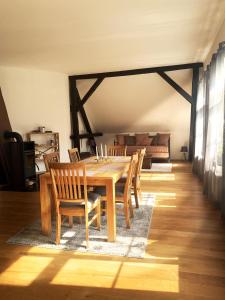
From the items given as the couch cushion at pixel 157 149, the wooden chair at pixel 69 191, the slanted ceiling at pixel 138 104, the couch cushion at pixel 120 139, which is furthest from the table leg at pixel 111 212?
the couch cushion at pixel 120 139

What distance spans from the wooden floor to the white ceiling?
2.73 m

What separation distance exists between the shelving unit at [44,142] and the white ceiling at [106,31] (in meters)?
1.85

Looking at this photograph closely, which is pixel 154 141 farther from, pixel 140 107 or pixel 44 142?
pixel 44 142

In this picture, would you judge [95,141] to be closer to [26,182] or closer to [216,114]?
[26,182]

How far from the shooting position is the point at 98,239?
8.70ft

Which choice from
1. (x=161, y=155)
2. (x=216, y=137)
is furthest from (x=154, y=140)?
(x=216, y=137)

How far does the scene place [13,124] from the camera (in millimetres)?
5801

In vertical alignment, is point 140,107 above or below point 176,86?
below

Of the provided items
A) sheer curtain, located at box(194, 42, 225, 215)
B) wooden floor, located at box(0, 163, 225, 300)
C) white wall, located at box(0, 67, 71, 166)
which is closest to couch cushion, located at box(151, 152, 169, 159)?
white wall, located at box(0, 67, 71, 166)

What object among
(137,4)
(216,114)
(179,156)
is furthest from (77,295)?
(179,156)

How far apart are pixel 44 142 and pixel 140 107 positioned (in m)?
3.32

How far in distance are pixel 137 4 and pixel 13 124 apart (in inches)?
163

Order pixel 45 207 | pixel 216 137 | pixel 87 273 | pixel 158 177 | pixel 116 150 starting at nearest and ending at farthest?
pixel 87 273, pixel 45 207, pixel 216 137, pixel 116 150, pixel 158 177

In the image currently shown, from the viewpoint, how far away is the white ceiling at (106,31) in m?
2.95
